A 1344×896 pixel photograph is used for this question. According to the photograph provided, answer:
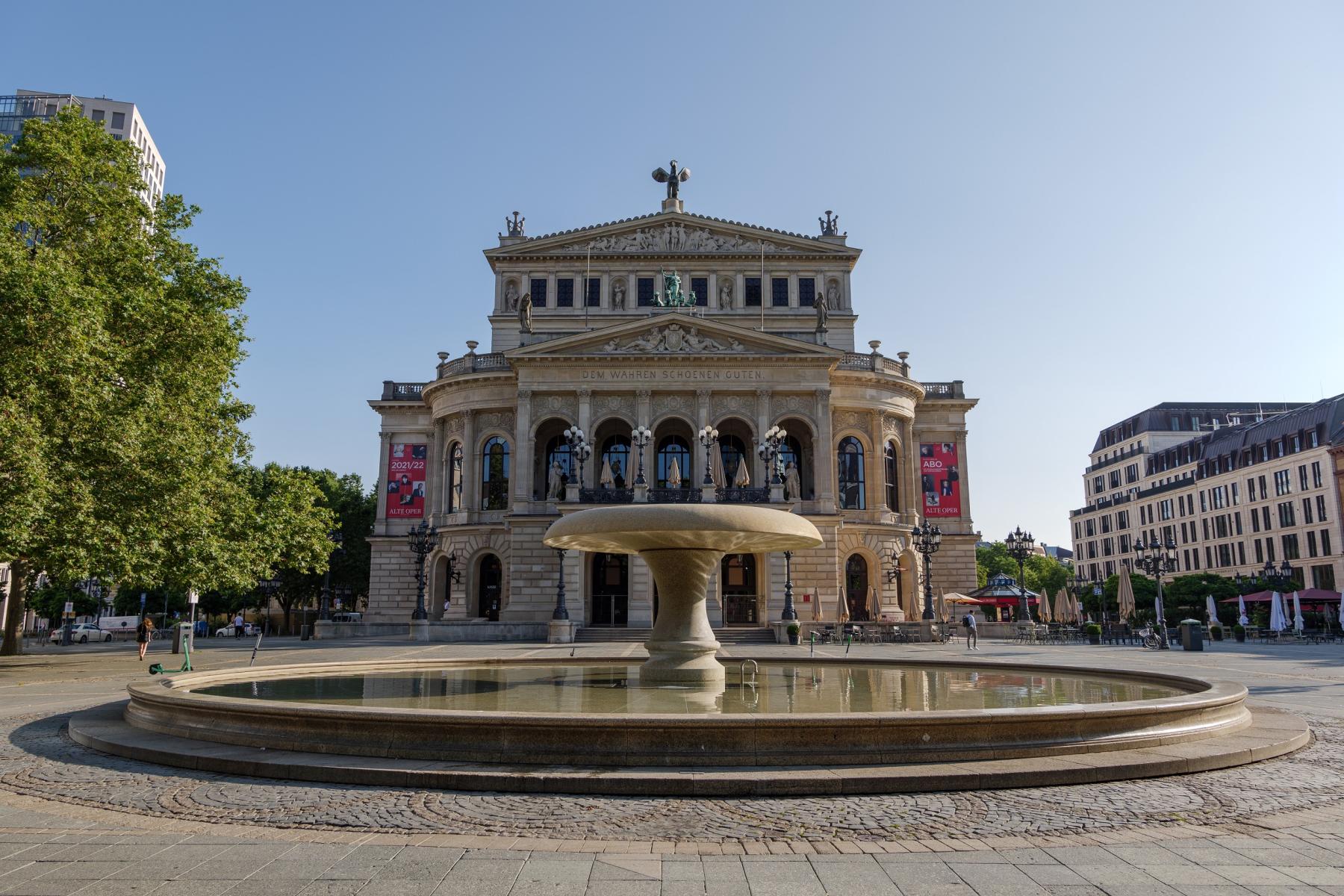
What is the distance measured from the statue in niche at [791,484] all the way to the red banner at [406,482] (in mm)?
21161

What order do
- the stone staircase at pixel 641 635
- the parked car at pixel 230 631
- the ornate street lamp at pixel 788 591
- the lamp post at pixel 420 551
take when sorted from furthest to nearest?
1. the parked car at pixel 230 631
2. the lamp post at pixel 420 551
3. the ornate street lamp at pixel 788 591
4. the stone staircase at pixel 641 635

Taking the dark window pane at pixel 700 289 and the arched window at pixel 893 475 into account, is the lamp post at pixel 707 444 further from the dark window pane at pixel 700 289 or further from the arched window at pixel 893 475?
the arched window at pixel 893 475

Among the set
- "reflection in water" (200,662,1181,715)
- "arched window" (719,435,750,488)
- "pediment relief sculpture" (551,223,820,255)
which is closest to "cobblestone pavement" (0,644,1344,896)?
"reflection in water" (200,662,1181,715)

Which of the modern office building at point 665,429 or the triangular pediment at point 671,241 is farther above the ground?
the triangular pediment at point 671,241

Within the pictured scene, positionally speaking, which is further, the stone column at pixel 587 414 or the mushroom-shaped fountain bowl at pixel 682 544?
the stone column at pixel 587 414

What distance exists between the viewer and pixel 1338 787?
797 cm

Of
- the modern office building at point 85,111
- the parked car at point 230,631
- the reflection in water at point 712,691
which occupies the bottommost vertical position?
the parked car at point 230,631

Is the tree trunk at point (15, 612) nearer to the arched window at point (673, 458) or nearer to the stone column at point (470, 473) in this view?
the stone column at point (470, 473)

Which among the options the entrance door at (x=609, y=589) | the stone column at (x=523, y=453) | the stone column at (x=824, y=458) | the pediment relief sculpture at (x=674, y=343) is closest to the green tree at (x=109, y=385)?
the stone column at (x=523, y=453)

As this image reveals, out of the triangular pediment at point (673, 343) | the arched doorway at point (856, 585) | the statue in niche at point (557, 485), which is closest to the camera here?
the statue in niche at point (557, 485)

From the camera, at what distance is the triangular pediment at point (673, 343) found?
43.3 metres

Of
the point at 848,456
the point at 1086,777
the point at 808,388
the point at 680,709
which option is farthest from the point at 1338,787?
the point at 848,456

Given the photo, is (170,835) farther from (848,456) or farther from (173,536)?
(848,456)

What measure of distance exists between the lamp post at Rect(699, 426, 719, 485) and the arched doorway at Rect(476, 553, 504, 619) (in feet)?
43.0
